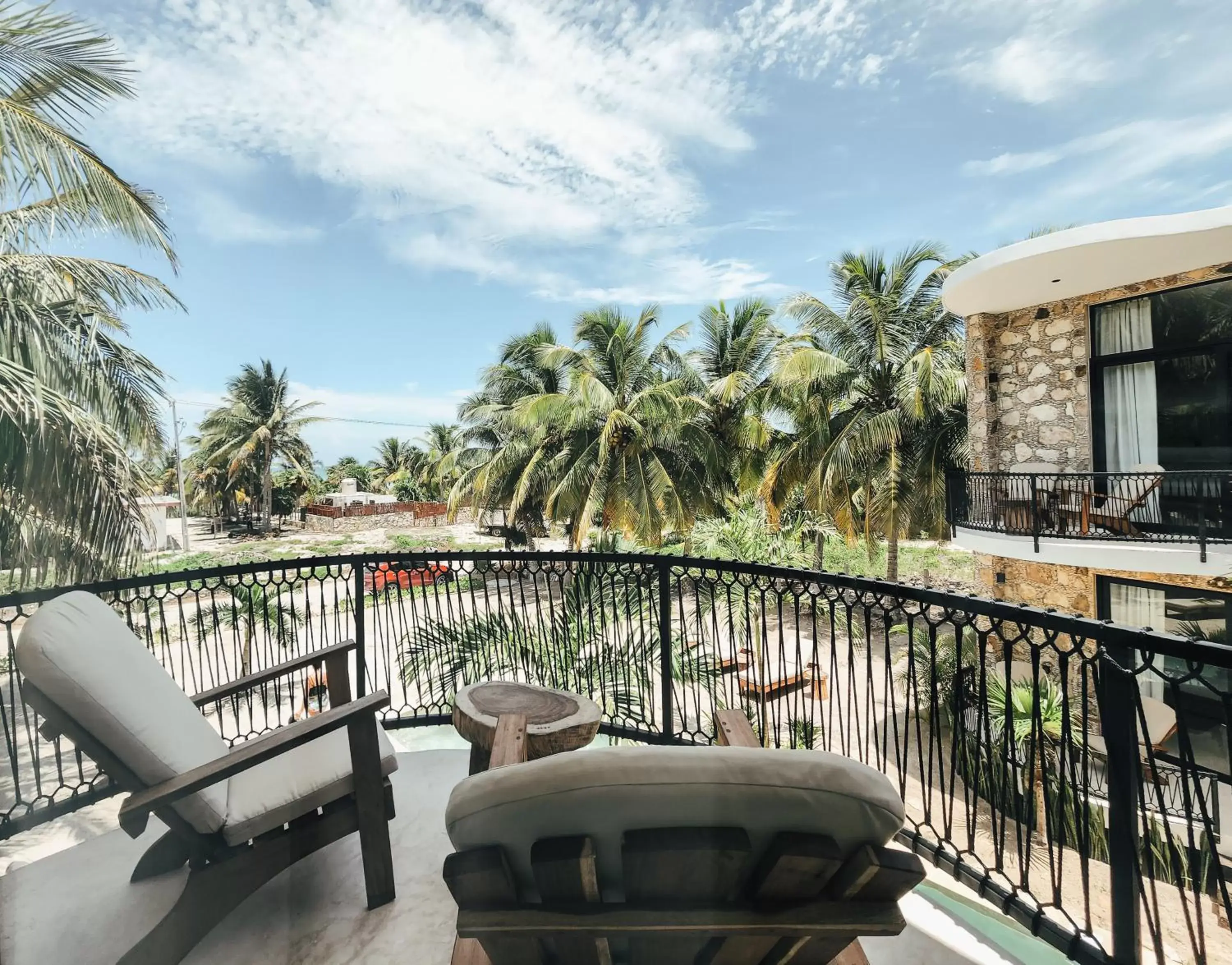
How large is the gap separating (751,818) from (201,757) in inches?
65.2

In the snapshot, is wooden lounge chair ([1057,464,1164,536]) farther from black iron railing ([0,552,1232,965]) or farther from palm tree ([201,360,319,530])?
palm tree ([201,360,319,530])

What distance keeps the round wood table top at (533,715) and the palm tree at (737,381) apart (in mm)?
12044

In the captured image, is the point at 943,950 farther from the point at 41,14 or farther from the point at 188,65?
the point at 41,14

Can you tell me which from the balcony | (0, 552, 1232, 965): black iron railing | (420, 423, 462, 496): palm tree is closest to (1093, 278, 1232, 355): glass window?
the balcony

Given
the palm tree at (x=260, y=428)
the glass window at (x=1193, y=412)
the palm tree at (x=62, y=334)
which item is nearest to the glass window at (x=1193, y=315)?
the glass window at (x=1193, y=412)

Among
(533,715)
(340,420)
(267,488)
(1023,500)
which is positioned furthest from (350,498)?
(533,715)

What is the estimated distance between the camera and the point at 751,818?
2.64ft

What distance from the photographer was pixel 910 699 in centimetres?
344

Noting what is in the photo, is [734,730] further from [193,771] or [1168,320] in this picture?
[1168,320]

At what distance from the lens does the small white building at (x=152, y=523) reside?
15.4 feet

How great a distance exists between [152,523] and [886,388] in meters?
12.7

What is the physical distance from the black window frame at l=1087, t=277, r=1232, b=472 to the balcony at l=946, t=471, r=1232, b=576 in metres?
0.57

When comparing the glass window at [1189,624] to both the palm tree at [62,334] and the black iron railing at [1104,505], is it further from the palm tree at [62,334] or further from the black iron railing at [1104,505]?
the palm tree at [62,334]

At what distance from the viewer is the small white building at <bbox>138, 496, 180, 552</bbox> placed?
15.4 feet
